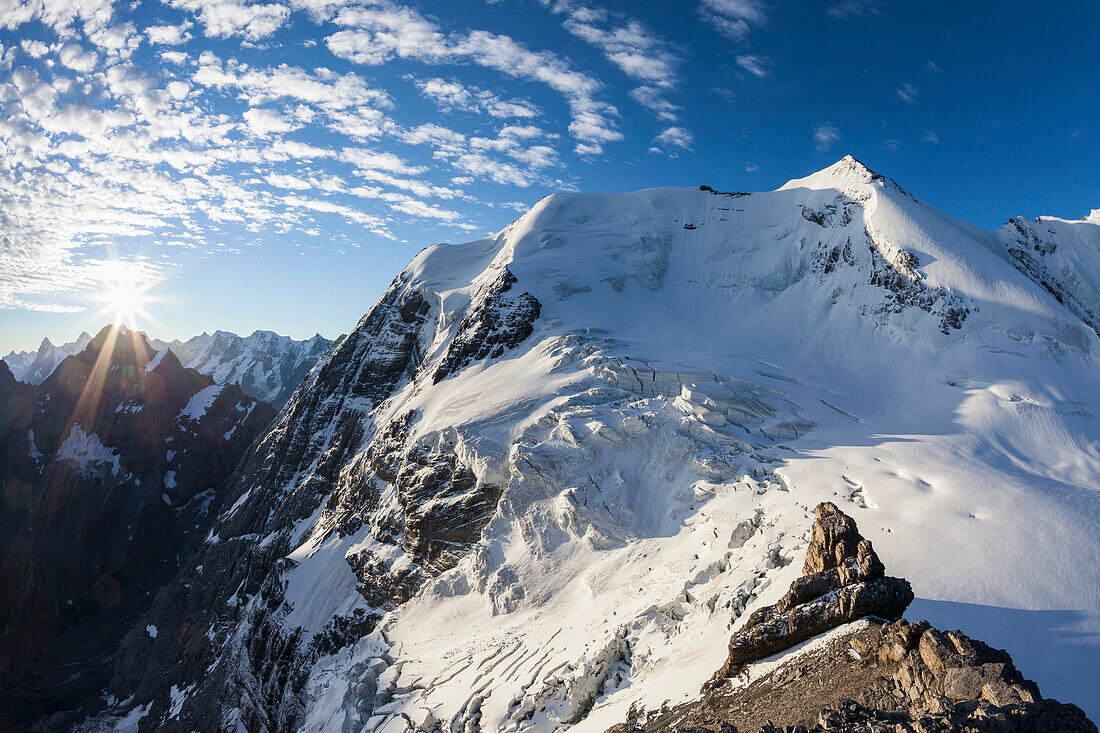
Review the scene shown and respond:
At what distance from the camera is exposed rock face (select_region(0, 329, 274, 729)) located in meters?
78.8

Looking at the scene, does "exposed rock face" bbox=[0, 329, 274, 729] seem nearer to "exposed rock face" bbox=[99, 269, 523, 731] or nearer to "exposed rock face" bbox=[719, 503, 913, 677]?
"exposed rock face" bbox=[99, 269, 523, 731]

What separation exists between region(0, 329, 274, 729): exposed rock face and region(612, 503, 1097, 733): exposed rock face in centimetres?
8383

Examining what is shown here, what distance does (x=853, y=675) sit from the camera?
12.9 meters

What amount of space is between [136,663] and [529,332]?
5918cm

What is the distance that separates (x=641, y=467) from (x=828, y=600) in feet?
53.0

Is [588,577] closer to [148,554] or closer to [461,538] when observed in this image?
[461,538]

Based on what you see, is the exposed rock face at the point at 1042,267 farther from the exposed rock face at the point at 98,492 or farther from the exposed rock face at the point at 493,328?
the exposed rock face at the point at 98,492

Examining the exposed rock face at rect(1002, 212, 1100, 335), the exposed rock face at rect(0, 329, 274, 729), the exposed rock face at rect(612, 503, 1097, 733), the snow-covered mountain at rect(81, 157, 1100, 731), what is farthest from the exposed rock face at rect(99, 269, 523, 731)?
the exposed rock face at rect(1002, 212, 1100, 335)

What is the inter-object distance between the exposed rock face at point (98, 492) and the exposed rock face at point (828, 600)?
84.0m

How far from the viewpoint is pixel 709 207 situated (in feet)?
214

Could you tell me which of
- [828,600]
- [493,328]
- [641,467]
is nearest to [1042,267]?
[641,467]

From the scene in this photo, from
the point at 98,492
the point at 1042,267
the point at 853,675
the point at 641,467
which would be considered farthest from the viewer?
the point at 98,492

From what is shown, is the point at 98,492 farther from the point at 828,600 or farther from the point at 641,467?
the point at 828,600

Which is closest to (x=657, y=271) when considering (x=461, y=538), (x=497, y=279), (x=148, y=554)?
(x=497, y=279)
